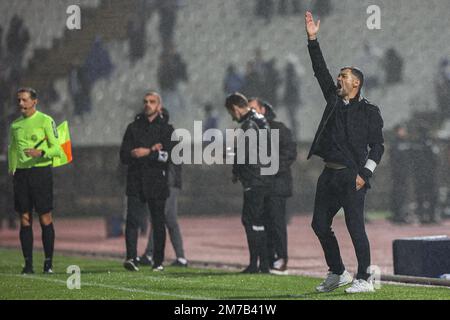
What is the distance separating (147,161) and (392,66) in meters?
20.2

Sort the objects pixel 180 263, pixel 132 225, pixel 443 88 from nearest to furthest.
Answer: pixel 132 225 → pixel 180 263 → pixel 443 88

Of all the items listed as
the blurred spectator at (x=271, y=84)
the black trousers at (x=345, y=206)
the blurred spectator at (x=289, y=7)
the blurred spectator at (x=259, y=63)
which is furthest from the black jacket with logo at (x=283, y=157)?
the blurred spectator at (x=289, y=7)

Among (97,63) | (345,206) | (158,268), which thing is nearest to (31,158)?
(158,268)

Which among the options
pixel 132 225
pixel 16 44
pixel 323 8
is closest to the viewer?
pixel 132 225

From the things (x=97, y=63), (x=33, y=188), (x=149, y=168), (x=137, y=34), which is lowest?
(x=33, y=188)

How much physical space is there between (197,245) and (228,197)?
9992mm

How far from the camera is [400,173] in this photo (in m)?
26.5

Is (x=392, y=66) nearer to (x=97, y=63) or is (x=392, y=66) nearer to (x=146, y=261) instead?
(x=97, y=63)

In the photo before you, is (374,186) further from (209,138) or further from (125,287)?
(125,287)

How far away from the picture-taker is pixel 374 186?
102 feet

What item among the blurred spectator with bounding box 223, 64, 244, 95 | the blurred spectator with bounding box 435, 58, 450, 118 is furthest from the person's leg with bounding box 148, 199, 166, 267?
the blurred spectator with bounding box 435, 58, 450, 118

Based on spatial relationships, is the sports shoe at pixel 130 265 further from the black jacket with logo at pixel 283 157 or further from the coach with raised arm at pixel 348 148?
the coach with raised arm at pixel 348 148

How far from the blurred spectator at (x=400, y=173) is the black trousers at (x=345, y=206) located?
1511 centimetres

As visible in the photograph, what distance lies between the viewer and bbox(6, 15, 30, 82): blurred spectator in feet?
107
